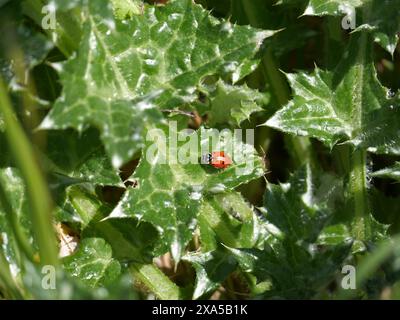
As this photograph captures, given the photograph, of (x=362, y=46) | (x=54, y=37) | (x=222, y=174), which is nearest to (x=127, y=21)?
(x=54, y=37)

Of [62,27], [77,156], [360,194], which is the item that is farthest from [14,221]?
[360,194]

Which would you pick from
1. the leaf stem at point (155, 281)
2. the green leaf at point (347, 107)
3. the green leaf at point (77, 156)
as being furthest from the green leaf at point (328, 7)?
the leaf stem at point (155, 281)

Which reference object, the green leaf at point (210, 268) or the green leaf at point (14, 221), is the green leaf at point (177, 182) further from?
the green leaf at point (14, 221)

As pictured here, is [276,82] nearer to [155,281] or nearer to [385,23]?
[385,23]

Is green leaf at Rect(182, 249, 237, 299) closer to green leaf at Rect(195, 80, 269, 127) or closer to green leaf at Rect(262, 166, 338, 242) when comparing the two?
green leaf at Rect(262, 166, 338, 242)

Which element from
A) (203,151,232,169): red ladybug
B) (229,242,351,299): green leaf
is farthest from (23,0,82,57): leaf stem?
(229,242,351,299): green leaf
